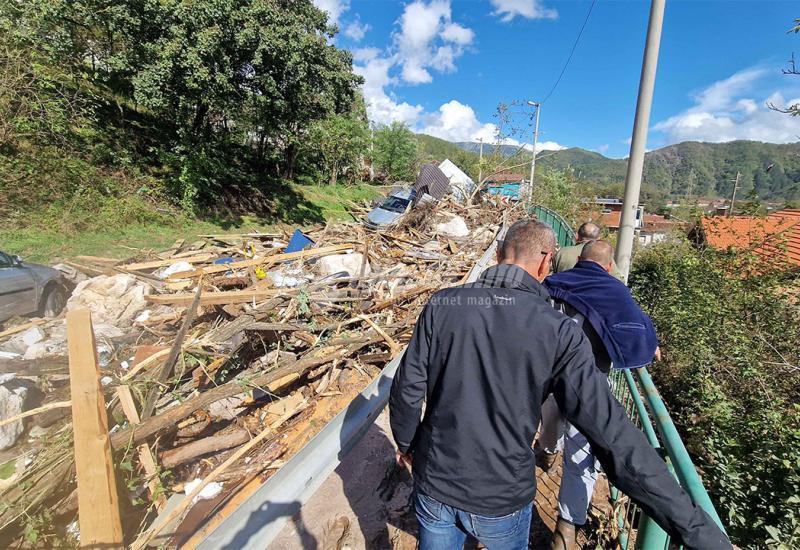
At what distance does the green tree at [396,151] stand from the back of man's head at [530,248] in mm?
36097

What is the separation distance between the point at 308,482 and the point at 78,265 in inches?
331

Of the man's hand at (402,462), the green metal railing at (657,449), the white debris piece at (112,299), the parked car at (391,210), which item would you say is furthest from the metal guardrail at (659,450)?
the parked car at (391,210)

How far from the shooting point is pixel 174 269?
727 centimetres

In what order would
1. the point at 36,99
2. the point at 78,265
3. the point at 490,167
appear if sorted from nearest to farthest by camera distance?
the point at 78,265, the point at 36,99, the point at 490,167

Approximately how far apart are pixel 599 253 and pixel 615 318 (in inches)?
28.0

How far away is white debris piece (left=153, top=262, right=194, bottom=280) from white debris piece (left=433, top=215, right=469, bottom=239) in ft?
21.4

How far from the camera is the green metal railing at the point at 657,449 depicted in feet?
4.83

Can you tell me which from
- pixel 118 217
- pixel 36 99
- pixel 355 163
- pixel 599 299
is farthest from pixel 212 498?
pixel 355 163

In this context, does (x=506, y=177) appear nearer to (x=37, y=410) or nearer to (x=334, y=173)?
(x=334, y=173)

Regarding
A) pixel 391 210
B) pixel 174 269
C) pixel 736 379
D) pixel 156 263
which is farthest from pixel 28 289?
pixel 736 379

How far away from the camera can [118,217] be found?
10625 mm

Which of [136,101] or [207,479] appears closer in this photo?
[207,479]

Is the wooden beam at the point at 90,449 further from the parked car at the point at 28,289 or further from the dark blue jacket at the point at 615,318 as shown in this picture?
the parked car at the point at 28,289

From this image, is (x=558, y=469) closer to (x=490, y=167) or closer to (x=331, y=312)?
(x=331, y=312)
